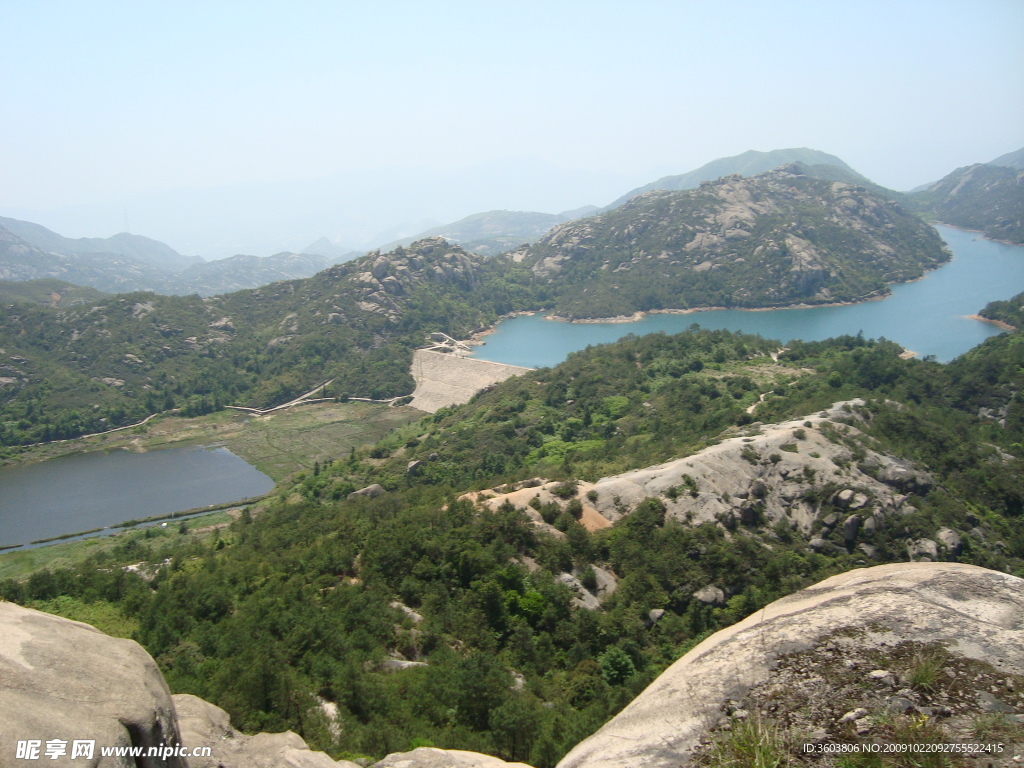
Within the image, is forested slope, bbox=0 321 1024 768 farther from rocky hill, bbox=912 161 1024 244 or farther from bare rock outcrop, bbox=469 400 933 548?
rocky hill, bbox=912 161 1024 244

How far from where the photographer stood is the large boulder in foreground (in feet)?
22.1

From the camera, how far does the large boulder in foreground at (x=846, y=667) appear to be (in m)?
6.75

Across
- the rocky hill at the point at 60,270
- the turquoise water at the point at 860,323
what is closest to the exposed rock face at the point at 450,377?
the turquoise water at the point at 860,323

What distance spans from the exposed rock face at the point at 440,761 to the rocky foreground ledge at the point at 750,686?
0.09ft

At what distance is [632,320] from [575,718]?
82862 mm

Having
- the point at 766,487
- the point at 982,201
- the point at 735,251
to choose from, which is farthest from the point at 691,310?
the point at 982,201

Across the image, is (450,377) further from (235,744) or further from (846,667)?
(846,667)

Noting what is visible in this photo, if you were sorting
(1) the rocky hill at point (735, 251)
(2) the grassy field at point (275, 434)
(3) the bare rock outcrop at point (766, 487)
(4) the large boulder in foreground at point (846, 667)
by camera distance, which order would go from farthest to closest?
(1) the rocky hill at point (735, 251), (2) the grassy field at point (275, 434), (3) the bare rock outcrop at point (766, 487), (4) the large boulder in foreground at point (846, 667)

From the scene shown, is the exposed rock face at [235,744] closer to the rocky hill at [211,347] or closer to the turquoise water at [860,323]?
the rocky hill at [211,347]

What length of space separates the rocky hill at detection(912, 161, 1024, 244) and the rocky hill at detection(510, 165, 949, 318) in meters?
20.4

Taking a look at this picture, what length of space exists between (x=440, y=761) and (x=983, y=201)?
18713 cm

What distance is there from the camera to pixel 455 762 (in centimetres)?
797

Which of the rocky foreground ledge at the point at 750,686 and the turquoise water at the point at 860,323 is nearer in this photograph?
the rocky foreground ledge at the point at 750,686

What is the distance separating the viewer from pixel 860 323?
77.7m
